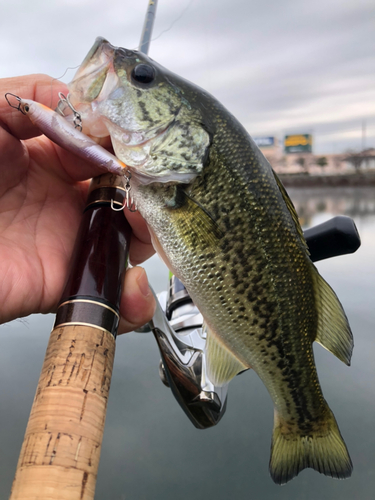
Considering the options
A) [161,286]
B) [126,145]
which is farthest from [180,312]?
[161,286]

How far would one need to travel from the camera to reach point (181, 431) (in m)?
1.69

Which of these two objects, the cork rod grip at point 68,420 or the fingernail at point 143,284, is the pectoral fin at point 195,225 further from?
the cork rod grip at point 68,420

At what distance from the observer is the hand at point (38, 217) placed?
0.99 metres

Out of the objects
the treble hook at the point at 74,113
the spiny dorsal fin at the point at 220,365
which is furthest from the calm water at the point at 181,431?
the treble hook at the point at 74,113

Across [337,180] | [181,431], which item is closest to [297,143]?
[337,180]

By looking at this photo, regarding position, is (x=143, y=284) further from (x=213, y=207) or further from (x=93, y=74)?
(x=93, y=74)

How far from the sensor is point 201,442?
1.63m

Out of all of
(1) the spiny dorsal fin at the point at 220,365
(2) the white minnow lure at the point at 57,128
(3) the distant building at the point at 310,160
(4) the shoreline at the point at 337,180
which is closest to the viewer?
(2) the white minnow lure at the point at 57,128

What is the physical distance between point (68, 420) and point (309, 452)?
810mm

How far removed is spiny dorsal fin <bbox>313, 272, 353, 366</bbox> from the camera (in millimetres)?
1014

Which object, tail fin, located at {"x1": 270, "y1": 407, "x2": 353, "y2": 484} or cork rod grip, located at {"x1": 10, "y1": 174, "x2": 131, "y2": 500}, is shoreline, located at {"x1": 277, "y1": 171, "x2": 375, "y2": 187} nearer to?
tail fin, located at {"x1": 270, "y1": 407, "x2": 353, "y2": 484}

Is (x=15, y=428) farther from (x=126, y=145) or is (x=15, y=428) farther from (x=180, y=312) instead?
(x=126, y=145)

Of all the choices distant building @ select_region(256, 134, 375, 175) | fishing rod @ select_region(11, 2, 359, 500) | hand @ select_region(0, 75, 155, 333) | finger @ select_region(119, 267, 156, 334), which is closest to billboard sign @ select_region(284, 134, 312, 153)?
distant building @ select_region(256, 134, 375, 175)

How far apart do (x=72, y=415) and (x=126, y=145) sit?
667mm
